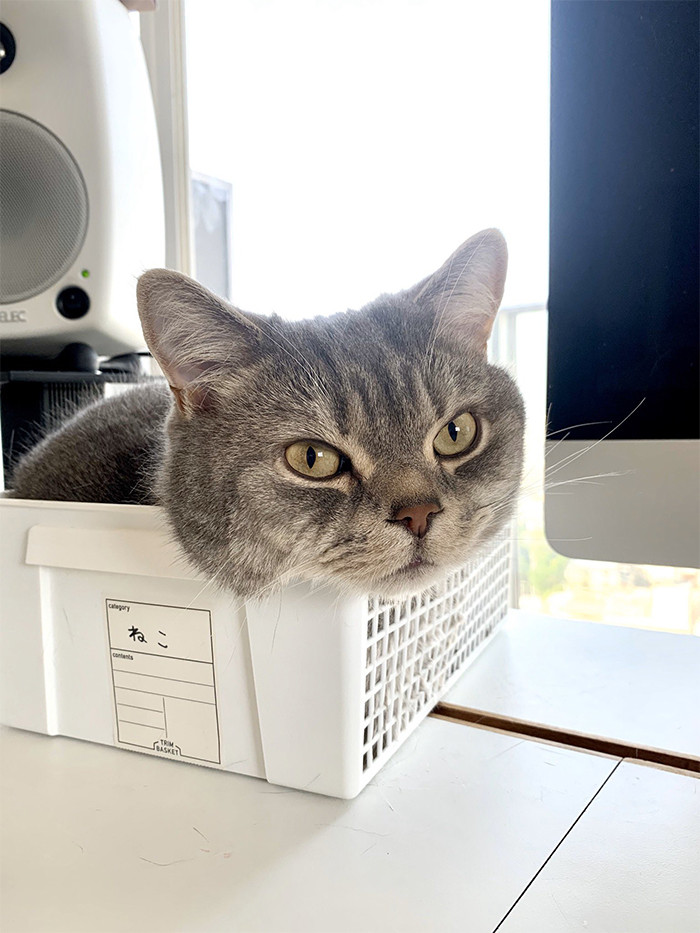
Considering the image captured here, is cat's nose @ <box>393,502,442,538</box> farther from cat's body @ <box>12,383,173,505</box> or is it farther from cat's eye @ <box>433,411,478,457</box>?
cat's body @ <box>12,383,173,505</box>

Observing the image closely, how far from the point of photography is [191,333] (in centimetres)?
63

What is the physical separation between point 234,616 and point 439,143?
1146mm

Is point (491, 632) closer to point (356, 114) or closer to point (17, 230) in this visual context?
point (17, 230)

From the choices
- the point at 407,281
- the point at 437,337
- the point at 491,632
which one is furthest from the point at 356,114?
the point at 491,632

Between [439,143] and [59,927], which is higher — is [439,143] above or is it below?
above

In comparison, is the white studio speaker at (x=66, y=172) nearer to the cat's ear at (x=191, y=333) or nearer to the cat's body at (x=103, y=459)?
the cat's body at (x=103, y=459)

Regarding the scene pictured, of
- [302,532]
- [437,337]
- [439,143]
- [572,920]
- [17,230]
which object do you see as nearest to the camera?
[572,920]

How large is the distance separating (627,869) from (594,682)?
1.11 feet

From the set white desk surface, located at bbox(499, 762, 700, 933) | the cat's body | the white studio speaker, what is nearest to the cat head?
the cat's body

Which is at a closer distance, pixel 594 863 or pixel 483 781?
pixel 594 863

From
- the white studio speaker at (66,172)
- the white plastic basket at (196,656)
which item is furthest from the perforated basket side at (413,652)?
the white studio speaker at (66,172)

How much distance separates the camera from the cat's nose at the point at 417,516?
1.88 ft

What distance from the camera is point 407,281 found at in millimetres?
1455

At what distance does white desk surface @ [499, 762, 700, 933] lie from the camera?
48 cm
